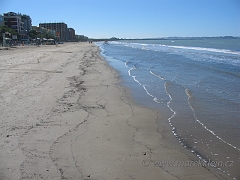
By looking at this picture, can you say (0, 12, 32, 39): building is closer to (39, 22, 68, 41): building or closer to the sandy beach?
(39, 22, 68, 41): building

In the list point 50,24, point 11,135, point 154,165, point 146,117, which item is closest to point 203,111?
point 146,117

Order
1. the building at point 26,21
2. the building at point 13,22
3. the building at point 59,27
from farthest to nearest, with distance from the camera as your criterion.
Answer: the building at point 59,27
the building at point 26,21
the building at point 13,22

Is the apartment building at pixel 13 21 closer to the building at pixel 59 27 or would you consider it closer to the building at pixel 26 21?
the building at pixel 26 21

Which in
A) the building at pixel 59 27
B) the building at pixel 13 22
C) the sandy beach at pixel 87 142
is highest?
the building at pixel 59 27

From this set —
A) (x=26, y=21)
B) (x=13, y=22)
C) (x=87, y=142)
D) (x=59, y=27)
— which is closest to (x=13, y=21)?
(x=13, y=22)

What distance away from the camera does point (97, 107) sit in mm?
7473

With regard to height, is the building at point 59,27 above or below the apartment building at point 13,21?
above

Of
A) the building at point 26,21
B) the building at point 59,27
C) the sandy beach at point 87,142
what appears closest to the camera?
the sandy beach at point 87,142

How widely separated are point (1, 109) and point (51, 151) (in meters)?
3.23

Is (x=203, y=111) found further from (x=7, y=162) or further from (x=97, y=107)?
(x=7, y=162)

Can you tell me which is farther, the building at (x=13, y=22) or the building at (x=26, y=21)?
the building at (x=26, y=21)

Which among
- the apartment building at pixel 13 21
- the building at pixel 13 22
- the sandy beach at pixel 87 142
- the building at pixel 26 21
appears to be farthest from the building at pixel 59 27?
the sandy beach at pixel 87 142

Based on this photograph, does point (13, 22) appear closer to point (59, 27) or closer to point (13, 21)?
point (13, 21)

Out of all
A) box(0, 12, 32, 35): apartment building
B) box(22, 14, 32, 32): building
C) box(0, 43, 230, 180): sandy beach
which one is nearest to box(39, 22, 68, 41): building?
box(22, 14, 32, 32): building
